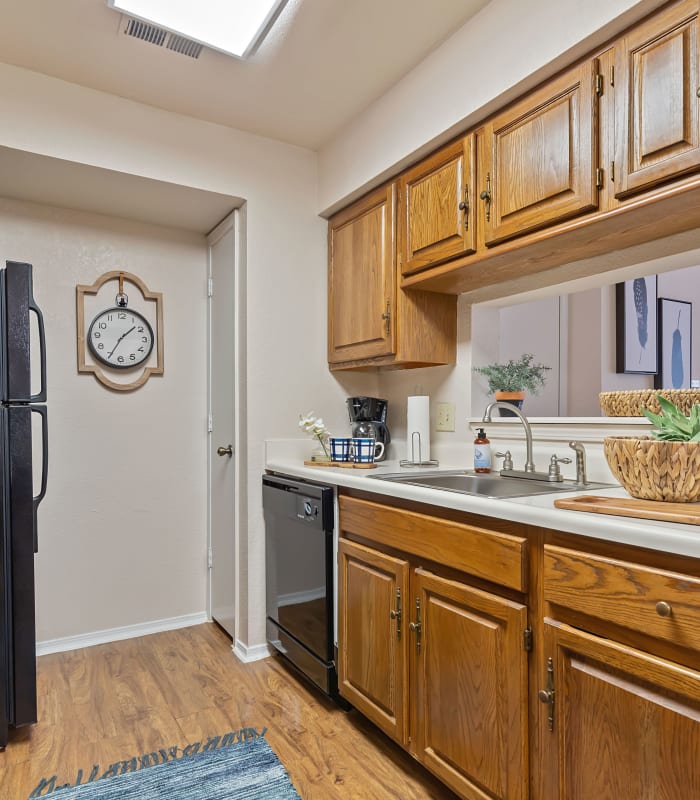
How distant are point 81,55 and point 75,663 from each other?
2494mm

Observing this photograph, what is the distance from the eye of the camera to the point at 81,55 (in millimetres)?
2078

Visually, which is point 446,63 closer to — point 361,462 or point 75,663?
point 361,462

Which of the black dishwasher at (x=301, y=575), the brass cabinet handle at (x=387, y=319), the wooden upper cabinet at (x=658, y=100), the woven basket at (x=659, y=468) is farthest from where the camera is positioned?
the brass cabinet handle at (x=387, y=319)

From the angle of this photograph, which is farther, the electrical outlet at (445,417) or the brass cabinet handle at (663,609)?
the electrical outlet at (445,417)

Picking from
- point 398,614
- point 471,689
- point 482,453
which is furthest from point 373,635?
point 482,453

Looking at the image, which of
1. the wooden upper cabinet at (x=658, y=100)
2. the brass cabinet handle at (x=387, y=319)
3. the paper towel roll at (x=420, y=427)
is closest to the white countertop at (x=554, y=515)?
the paper towel roll at (x=420, y=427)

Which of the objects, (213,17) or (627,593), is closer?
(627,593)

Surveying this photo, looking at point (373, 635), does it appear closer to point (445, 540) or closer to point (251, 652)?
point (445, 540)

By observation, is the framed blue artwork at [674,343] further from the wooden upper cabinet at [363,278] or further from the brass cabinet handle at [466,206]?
the wooden upper cabinet at [363,278]

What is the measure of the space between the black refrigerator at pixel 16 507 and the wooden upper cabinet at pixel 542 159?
5.21ft

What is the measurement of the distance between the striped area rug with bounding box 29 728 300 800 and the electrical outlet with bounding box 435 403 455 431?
1372 mm

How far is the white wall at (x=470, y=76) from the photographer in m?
1.55

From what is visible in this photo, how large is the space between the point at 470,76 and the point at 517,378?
1.07 m

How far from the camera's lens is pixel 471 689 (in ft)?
4.84
